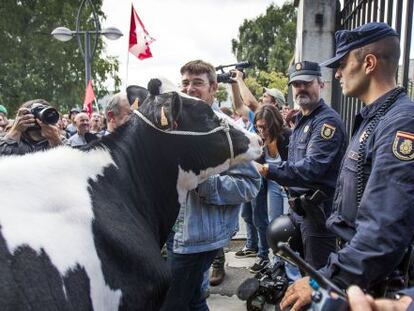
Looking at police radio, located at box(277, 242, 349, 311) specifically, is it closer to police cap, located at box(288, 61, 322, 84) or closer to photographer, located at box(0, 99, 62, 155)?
police cap, located at box(288, 61, 322, 84)

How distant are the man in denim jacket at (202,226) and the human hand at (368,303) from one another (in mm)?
1634

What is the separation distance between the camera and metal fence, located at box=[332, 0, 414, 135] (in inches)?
125

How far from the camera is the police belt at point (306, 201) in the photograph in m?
3.56

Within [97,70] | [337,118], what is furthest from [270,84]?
[337,118]

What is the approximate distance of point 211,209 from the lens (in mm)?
3143

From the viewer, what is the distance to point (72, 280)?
1.95m

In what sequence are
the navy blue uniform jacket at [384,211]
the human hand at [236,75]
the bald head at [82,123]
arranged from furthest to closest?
the bald head at [82,123]
the human hand at [236,75]
the navy blue uniform jacket at [384,211]

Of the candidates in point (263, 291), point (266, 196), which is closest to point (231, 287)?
point (263, 291)

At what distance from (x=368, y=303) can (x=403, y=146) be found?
80cm

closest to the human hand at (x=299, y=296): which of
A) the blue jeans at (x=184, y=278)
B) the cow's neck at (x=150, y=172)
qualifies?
the cow's neck at (x=150, y=172)

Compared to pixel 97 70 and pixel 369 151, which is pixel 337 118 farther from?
pixel 97 70

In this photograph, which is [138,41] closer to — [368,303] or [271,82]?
[368,303]

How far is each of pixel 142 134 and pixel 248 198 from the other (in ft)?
2.95

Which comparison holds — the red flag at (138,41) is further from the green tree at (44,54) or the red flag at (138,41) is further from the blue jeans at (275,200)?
the green tree at (44,54)
